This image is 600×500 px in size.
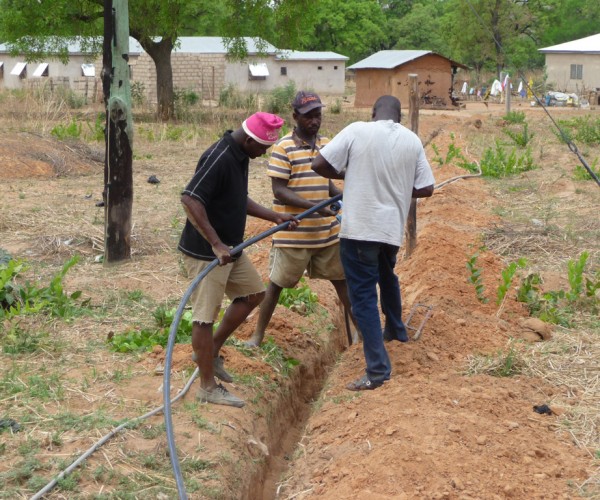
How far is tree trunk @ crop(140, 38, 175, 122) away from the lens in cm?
2898

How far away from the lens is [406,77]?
133 feet

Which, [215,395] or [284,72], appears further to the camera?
[284,72]

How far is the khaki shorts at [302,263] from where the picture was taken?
6.59 meters

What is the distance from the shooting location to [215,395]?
578 cm

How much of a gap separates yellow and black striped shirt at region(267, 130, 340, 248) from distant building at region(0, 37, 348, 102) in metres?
36.8

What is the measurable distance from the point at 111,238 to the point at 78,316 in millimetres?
2069

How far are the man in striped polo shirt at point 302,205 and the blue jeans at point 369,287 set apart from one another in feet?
1.78

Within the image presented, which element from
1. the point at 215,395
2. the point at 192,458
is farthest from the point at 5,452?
the point at 215,395

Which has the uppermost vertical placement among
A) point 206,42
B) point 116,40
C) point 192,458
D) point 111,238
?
point 206,42

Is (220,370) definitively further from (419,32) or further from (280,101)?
(419,32)

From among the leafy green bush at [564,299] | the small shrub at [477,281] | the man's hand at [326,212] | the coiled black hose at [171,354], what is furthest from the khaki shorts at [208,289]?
the leafy green bush at [564,299]

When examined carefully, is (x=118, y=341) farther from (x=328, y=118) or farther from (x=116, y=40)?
(x=328, y=118)

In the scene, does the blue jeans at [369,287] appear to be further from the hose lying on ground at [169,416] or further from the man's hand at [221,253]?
the man's hand at [221,253]

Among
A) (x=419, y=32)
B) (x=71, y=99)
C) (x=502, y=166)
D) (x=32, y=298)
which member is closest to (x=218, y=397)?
(x=32, y=298)
